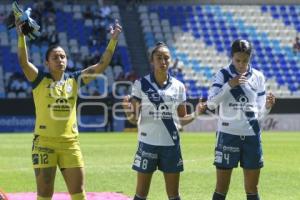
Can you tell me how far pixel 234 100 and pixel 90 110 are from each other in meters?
22.1

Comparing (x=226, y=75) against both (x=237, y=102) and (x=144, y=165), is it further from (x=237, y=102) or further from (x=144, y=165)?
(x=144, y=165)

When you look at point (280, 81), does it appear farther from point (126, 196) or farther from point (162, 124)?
point (162, 124)

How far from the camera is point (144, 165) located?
7.96m

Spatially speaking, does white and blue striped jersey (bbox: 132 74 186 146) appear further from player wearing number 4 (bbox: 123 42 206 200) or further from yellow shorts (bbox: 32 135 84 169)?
yellow shorts (bbox: 32 135 84 169)

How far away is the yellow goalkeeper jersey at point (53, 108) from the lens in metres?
7.80

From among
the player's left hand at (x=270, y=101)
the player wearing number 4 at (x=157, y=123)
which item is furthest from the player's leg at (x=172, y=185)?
the player's left hand at (x=270, y=101)

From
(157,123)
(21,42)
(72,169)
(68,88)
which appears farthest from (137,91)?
(21,42)

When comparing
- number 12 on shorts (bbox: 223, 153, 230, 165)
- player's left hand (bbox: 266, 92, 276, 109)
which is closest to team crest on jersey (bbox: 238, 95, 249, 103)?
player's left hand (bbox: 266, 92, 276, 109)

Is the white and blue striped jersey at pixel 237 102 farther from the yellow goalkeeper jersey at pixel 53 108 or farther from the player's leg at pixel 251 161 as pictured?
the yellow goalkeeper jersey at pixel 53 108

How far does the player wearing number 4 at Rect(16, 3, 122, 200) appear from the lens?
25.5 ft

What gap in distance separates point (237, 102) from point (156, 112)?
40.0 inches

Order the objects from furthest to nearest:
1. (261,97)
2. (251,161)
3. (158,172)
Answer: (158,172), (261,97), (251,161)

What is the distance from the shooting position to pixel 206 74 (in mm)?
37188

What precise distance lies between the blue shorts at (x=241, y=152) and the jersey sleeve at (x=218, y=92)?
41cm
